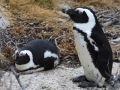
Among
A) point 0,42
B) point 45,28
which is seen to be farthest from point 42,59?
point 45,28

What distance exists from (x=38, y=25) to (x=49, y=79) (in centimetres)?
167

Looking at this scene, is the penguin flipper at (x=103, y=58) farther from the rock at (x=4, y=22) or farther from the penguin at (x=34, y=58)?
the rock at (x=4, y=22)

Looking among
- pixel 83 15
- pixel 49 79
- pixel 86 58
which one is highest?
pixel 83 15

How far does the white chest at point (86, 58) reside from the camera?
11.5 ft

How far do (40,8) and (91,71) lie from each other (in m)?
2.60

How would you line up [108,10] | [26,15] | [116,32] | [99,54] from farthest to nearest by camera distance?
[108,10] < [26,15] < [116,32] < [99,54]

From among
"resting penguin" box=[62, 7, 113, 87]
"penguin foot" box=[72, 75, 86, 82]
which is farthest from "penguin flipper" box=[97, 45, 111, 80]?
"penguin foot" box=[72, 75, 86, 82]

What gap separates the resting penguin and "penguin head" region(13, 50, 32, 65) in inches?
32.6

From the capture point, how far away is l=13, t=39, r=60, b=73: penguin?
4254 mm

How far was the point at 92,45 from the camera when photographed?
138 inches

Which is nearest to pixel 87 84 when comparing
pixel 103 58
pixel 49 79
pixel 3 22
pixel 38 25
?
pixel 103 58

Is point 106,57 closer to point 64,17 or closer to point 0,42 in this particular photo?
point 0,42

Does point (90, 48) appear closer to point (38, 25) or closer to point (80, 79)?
point (80, 79)

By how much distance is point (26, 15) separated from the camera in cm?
578
